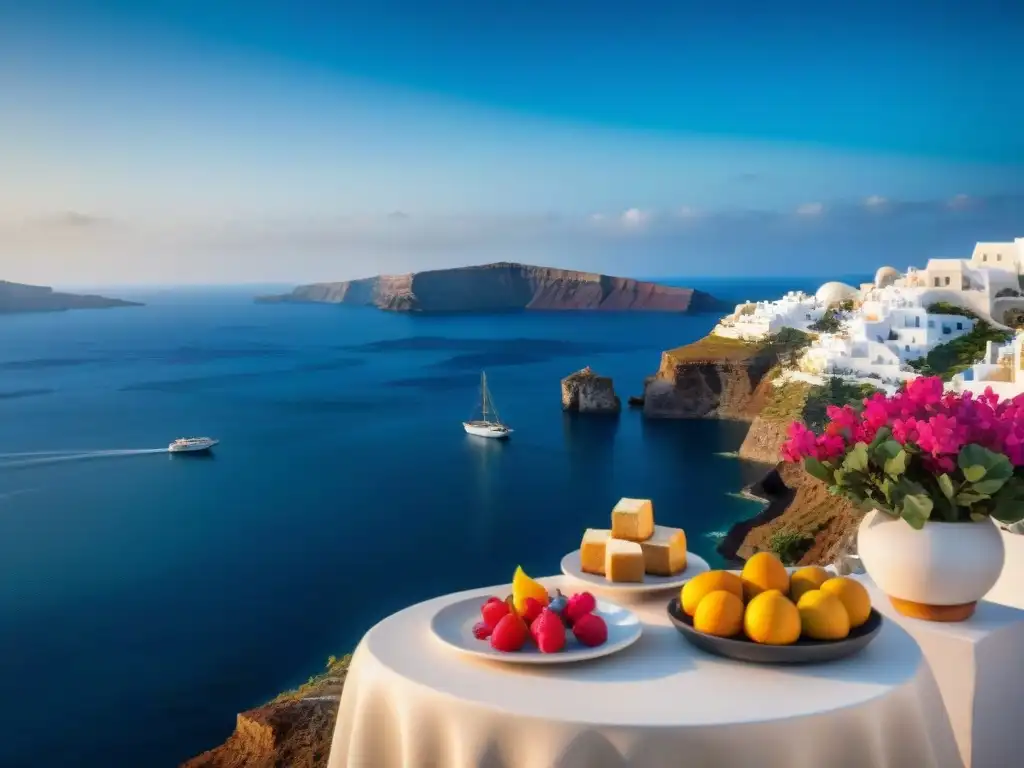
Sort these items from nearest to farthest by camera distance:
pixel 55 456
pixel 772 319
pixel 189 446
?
1. pixel 55 456
2. pixel 189 446
3. pixel 772 319

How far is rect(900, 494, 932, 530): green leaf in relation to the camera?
252 cm

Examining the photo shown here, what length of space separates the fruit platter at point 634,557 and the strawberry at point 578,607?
34cm

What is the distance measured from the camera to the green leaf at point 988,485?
2492 millimetres

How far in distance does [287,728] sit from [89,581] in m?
16.4

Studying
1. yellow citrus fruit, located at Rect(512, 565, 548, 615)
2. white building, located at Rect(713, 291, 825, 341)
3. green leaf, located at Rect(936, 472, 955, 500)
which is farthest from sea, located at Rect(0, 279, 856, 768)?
white building, located at Rect(713, 291, 825, 341)

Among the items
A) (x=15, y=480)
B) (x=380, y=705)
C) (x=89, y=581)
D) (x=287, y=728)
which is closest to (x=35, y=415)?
(x=15, y=480)

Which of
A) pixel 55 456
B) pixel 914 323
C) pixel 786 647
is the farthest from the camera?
pixel 914 323

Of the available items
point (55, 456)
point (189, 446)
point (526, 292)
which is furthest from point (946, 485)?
point (526, 292)

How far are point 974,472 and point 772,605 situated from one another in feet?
2.33

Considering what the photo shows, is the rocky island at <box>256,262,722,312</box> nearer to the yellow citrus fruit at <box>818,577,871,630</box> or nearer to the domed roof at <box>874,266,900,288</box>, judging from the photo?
the domed roof at <box>874,266,900,288</box>

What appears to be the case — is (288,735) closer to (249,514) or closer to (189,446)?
(249,514)

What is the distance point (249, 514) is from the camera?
1009 inches

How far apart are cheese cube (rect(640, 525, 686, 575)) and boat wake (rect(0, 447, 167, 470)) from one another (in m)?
33.7

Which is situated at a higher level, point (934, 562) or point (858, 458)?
point (858, 458)
